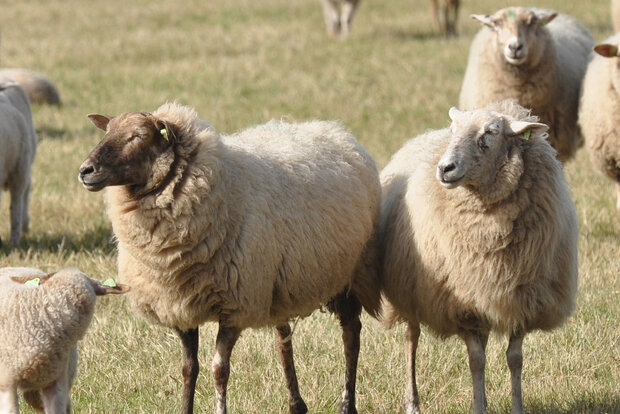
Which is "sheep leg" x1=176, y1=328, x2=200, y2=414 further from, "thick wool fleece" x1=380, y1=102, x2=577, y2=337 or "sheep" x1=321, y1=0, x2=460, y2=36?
"sheep" x1=321, y1=0, x2=460, y2=36

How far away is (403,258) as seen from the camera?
5.28 m

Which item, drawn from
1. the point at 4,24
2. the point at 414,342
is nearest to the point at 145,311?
the point at 414,342

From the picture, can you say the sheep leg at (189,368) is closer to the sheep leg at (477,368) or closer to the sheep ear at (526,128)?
the sheep leg at (477,368)

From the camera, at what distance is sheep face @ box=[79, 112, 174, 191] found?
445 cm

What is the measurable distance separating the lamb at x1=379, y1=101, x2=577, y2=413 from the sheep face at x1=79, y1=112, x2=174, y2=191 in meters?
1.35

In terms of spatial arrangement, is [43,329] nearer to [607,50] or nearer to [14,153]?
[14,153]

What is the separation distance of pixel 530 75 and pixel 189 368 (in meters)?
5.30

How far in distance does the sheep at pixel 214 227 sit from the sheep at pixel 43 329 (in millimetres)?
370

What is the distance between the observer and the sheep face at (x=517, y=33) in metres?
8.84

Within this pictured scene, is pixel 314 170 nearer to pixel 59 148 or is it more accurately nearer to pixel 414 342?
pixel 414 342

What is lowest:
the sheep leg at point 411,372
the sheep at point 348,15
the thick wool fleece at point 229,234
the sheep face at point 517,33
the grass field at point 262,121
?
the sheep at point 348,15

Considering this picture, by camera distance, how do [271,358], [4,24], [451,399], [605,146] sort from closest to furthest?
[451,399], [271,358], [605,146], [4,24]

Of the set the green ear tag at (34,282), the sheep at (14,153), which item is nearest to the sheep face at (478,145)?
the green ear tag at (34,282)

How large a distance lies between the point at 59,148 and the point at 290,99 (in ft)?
12.5
